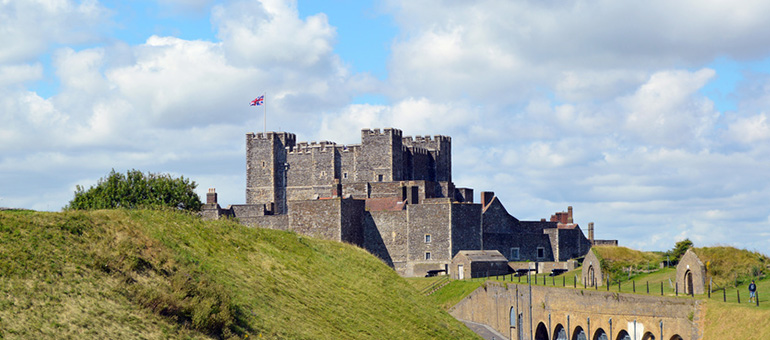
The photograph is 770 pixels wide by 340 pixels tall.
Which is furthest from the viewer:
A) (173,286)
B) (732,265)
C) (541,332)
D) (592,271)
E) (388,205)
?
(388,205)

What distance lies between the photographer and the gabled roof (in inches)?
3113

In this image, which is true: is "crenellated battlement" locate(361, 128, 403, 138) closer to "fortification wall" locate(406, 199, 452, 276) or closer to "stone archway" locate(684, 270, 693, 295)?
"fortification wall" locate(406, 199, 452, 276)

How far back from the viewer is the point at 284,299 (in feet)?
110

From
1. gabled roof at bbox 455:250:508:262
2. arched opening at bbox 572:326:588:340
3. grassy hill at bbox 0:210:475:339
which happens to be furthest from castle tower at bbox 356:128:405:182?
grassy hill at bbox 0:210:475:339

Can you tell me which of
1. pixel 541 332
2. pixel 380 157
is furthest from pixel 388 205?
pixel 541 332

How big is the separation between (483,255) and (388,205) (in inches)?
454

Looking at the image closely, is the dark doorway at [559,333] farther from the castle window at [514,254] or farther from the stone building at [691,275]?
the castle window at [514,254]

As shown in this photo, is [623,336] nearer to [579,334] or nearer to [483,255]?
[579,334]

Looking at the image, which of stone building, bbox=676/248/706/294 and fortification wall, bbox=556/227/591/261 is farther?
fortification wall, bbox=556/227/591/261

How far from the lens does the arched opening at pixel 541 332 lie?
66.6m

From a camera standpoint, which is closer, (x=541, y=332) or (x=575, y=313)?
(x=575, y=313)

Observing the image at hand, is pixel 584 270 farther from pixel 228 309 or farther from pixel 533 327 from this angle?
pixel 228 309

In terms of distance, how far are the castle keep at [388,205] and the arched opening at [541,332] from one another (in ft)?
50.8

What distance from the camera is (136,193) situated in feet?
207
